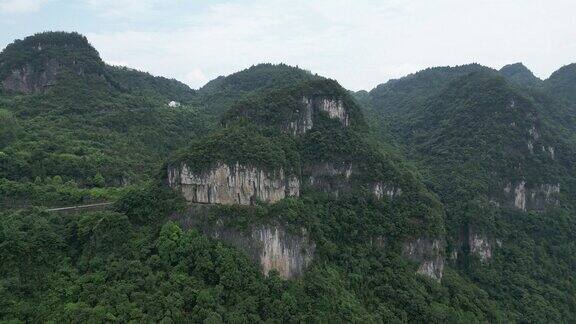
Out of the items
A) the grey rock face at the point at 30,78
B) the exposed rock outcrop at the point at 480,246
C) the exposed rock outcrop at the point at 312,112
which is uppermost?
the grey rock face at the point at 30,78

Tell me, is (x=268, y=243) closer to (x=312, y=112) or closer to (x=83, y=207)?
(x=83, y=207)

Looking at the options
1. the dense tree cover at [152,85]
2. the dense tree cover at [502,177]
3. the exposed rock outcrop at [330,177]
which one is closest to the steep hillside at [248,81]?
the dense tree cover at [152,85]

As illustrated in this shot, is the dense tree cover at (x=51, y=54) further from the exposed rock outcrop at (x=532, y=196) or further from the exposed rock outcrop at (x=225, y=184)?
the exposed rock outcrop at (x=532, y=196)

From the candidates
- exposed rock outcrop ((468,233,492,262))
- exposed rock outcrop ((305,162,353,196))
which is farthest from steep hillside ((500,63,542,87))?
exposed rock outcrop ((305,162,353,196))

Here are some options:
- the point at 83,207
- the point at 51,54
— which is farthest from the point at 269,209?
the point at 51,54

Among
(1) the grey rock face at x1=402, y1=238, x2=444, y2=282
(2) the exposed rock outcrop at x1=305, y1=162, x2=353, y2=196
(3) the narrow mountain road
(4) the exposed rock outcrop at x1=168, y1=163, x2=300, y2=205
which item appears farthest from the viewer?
(2) the exposed rock outcrop at x1=305, y1=162, x2=353, y2=196

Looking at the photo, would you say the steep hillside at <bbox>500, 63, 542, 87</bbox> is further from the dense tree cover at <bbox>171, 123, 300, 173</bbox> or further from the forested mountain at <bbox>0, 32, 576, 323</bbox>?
the dense tree cover at <bbox>171, 123, 300, 173</bbox>

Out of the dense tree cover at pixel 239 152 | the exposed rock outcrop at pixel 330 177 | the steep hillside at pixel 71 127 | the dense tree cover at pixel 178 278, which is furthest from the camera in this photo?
the exposed rock outcrop at pixel 330 177
